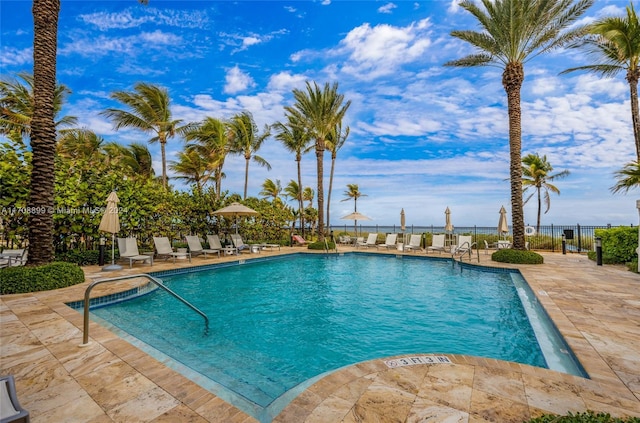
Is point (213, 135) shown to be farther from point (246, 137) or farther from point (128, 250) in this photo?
point (128, 250)

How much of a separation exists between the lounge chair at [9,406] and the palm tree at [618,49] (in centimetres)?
1664

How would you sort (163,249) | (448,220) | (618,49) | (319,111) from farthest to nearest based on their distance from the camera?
1. (319,111)
2. (448,220)
3. (618,49)
4. (163,249)

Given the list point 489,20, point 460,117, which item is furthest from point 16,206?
point 460,117

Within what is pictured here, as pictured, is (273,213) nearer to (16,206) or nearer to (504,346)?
(16,206)

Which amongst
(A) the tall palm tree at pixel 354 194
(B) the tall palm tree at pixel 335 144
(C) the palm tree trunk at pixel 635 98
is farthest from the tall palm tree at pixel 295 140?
(C) the palm tree trunk at pixel 635 98

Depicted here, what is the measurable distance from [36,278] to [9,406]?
6.62 m

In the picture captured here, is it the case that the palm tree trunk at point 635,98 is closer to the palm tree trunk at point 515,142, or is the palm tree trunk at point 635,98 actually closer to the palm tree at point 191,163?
the palm tree trunk at point 515,142

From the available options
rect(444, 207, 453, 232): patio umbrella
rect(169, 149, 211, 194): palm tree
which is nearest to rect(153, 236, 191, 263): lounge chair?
rect(169, 149, 211, 194): palm tree

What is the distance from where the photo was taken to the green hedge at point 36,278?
6.30 metres

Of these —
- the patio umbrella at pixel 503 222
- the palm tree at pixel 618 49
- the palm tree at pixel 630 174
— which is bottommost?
the patio umbrella at pixel 503 222

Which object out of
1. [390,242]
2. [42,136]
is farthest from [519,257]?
[42,136]

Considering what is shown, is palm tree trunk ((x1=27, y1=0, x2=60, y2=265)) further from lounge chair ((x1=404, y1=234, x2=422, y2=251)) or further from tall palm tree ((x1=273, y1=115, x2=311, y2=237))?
tall palm tree ((x1=273, y1=115, x2=311, y2=237))

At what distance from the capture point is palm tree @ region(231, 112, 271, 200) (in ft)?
72.6

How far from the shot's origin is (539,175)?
22859 millimetres
